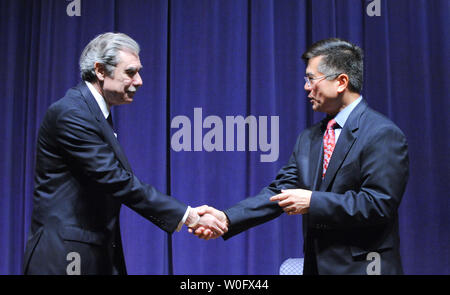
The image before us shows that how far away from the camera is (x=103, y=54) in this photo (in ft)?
7.19

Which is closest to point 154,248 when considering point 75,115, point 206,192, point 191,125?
point 206,192

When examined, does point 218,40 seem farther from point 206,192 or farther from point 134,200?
point 134,200

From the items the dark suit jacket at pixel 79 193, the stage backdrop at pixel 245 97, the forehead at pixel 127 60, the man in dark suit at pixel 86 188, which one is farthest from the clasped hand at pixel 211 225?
the stage backdrop at pixel 245 97

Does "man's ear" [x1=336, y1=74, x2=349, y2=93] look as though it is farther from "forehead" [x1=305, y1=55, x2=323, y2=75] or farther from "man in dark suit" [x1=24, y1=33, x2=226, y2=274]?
"man in dark suit" [x1=24, y1=33, x2=226, y2=274]

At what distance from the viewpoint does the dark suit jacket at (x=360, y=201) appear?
5.94ft

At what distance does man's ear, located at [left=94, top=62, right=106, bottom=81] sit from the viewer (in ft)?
7.12

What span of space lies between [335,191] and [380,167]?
20 centimetres

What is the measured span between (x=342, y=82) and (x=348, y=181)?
47 cm

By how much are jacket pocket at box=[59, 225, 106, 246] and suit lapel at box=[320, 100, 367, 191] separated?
0.91m

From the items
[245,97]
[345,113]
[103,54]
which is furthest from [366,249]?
[245,97]

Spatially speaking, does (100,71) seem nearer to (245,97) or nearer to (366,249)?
(366,249)

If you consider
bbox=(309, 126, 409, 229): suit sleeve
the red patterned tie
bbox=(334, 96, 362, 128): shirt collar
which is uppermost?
bbox=(334, 96, 362, 128): shirt collar

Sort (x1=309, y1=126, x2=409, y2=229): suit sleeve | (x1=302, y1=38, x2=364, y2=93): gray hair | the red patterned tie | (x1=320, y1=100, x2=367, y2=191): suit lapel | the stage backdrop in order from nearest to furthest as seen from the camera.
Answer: (x1=309, y1=126, x2=409, y2=229): suit sleeve < (x1=320, y1=100, x2=367, y2=191): suit lapel < the red patterned tie < (x1=302, y1=38, x2=364, y2=93): gray hair < the stage backdrop

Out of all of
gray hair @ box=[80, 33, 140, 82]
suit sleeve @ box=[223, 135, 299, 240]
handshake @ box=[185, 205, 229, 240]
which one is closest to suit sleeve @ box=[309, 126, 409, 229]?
suit sleeve @ box=[223, 135, 299, 240]
